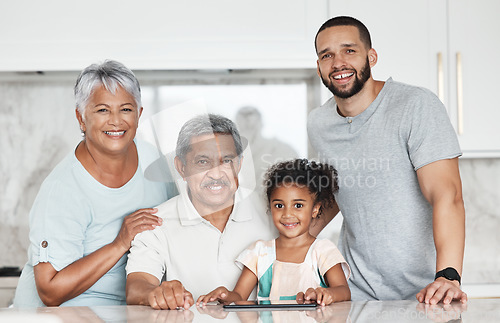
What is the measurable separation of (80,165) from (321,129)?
2.18 ft

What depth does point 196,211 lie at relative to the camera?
1371mm

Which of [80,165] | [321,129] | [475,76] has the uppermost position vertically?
[475,76]

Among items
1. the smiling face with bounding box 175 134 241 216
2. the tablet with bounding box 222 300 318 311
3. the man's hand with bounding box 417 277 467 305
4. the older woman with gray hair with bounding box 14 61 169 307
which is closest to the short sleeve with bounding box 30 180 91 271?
the older woman with gray hair with bounding box 14 61 169 307

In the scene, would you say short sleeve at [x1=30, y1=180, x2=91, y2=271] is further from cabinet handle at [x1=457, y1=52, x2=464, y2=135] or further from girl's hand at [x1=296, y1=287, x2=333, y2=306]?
cabinet handle at [x1=457, y1=52, x2=464, y2=135]

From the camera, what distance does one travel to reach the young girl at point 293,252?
128 centimetres

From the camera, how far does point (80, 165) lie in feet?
4.57

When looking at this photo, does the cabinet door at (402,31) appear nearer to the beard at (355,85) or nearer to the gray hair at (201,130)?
the beard at (355,85)

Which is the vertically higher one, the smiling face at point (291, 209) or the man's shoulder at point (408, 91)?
the man's shoulder at point (408, 91)

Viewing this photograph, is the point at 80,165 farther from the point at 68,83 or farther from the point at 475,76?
the point at 475,76

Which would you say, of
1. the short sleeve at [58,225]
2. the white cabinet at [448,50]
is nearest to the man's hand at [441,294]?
the short sleeve at [58,225]

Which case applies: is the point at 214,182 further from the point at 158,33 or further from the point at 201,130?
the point at 158,33

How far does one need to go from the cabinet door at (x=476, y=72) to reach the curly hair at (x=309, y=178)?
2.36ft

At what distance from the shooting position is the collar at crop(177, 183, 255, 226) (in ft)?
4.46

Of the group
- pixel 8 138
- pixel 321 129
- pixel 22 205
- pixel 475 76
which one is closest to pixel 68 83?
pixel 8 138
